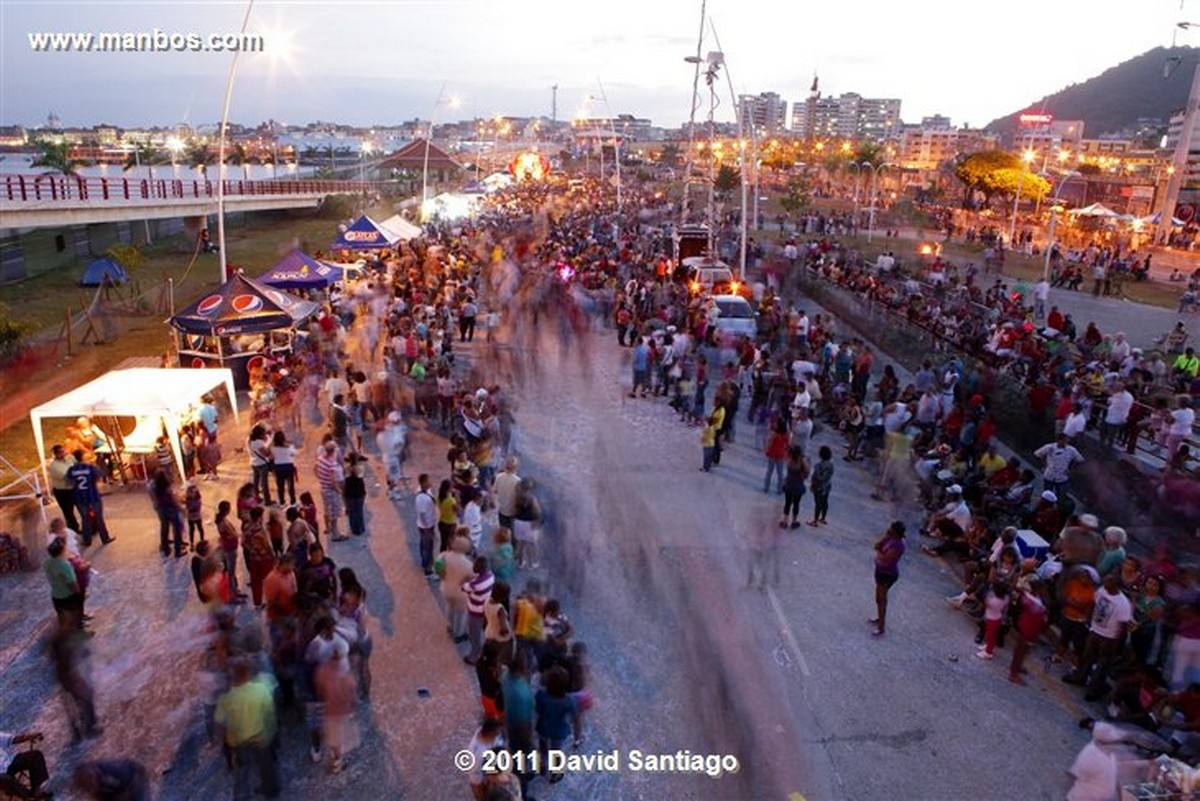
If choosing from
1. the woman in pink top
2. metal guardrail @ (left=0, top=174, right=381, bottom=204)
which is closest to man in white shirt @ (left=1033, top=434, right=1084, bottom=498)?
the woman in pink top

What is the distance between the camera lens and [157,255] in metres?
41.0

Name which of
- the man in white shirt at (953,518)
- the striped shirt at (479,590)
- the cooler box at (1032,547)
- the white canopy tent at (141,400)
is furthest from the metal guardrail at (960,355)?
the white canopy tent at (141,400)

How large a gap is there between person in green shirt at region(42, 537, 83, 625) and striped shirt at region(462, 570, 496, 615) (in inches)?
157

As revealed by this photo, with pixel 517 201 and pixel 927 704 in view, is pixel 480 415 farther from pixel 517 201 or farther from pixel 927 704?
pixel 517 201

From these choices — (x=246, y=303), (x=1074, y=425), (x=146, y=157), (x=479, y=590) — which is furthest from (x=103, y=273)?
(x=146, y=157)

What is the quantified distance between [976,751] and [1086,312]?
77.2 ft

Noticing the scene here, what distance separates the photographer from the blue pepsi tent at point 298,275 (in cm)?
2055

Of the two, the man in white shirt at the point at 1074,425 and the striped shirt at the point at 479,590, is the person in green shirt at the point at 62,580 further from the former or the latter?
the man in white shirt at the point at 1074,425

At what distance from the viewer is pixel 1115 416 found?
43.2 feet

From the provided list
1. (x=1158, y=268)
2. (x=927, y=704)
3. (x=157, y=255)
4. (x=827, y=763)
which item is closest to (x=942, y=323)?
(x=927, y=704)

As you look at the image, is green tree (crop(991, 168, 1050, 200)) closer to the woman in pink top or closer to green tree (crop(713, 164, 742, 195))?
green tree (crop(713, 164, 742, 195))

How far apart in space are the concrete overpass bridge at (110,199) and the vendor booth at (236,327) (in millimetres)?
13056

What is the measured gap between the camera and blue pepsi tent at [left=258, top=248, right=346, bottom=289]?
20547mm

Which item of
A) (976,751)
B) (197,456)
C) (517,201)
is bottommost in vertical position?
(976,751)
